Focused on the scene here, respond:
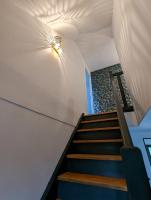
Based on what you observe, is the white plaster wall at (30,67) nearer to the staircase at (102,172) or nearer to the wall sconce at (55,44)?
the wall sconce at (55,44)

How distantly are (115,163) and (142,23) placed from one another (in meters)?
1.58

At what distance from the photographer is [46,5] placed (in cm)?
222

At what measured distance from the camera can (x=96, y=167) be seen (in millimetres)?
1578

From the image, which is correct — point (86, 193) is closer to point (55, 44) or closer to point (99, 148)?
point (99, 148)

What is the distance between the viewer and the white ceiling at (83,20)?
2262 millimetres

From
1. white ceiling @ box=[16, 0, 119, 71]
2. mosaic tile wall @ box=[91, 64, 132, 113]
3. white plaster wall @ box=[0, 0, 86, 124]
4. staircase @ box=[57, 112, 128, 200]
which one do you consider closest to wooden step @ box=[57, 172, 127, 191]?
staircase @ box=[57, 112, 128, 200]

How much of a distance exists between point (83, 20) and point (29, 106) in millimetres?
2549

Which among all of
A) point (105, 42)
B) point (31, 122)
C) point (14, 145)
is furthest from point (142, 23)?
point (105, 42)

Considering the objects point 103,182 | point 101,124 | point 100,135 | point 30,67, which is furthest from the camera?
point 101,124

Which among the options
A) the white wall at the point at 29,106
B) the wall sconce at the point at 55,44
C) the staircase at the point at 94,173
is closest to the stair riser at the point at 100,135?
the staircase at the point at 94,173

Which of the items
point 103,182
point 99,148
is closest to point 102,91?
point 99,148

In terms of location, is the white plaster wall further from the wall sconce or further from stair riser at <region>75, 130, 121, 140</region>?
stair riser at <region>75, 130, 121, 140</region>

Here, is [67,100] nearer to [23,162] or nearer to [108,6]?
[23,162]

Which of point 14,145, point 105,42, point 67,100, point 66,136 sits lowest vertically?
point 14,145
